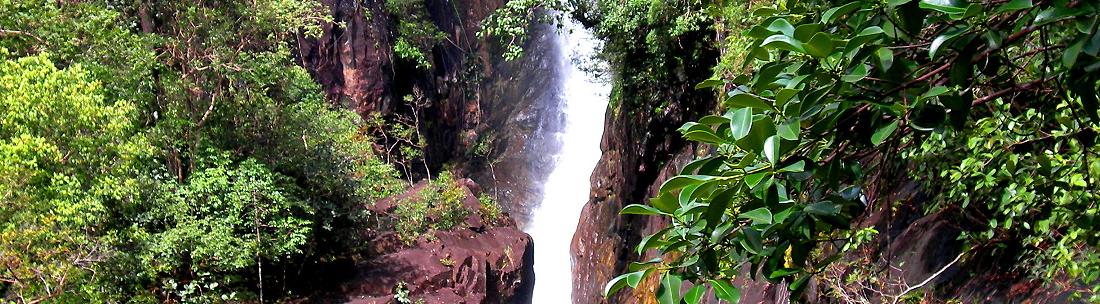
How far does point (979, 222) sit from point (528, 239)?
1320 centimetres

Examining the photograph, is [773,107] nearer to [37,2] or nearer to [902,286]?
[902,286]

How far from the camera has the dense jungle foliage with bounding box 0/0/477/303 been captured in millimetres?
6785

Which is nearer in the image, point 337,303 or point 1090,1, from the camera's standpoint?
point 1090,1

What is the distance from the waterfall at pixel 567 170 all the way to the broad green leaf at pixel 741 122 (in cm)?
1803

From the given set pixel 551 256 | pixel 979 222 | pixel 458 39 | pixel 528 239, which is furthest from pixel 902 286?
pixel 458 39

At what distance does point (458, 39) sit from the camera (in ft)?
76.5

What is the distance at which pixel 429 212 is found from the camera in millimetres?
15148

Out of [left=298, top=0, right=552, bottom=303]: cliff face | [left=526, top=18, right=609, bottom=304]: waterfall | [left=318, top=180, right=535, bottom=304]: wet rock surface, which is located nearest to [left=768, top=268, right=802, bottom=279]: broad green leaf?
[left=318, top=180, right=535, bottom=304]: wet rock surface

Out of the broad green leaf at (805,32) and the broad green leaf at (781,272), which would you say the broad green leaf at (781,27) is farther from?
the broad green leaf at (781,272)

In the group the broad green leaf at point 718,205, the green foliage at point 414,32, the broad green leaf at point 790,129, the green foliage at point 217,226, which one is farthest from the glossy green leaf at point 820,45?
the green foliage at point 414,32

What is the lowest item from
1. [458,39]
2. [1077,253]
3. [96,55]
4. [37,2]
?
[1077,253]

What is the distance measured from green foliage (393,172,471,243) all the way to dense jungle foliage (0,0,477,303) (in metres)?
1.36

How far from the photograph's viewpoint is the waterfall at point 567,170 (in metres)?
20.0

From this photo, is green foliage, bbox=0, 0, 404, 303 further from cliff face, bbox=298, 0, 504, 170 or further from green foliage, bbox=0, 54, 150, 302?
cliff face, bbox=298, 0, 504, 170
